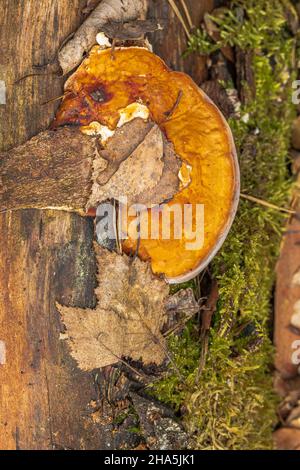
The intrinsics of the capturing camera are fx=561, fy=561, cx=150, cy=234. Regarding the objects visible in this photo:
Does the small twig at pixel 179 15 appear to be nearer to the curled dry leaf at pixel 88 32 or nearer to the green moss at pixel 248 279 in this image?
the green moss at pixel 248 279

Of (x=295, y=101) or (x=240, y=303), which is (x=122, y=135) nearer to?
(x=240, y=303)

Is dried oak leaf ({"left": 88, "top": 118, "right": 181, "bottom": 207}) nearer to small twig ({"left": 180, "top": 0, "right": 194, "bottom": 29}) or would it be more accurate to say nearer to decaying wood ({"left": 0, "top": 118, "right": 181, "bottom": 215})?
decaying wood ({"left": 0, "top": 118, "right": 181, "bottom": 215})

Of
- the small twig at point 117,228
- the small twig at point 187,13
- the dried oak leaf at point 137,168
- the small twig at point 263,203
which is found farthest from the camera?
the small twig at point 263,203

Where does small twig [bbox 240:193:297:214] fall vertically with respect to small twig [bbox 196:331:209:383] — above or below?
above

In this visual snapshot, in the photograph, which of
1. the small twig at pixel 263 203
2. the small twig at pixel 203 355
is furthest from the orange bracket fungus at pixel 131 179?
the small twig at pixel 263 203

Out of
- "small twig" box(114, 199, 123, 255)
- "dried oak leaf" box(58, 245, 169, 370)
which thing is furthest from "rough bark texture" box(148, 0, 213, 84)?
"dried oak leaf" box(58, 245, 169, 370)

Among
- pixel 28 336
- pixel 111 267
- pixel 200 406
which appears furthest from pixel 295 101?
pixel 28 336

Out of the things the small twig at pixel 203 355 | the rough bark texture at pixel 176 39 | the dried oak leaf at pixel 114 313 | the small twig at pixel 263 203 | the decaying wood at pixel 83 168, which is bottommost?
the small twig at pixel 203 355
